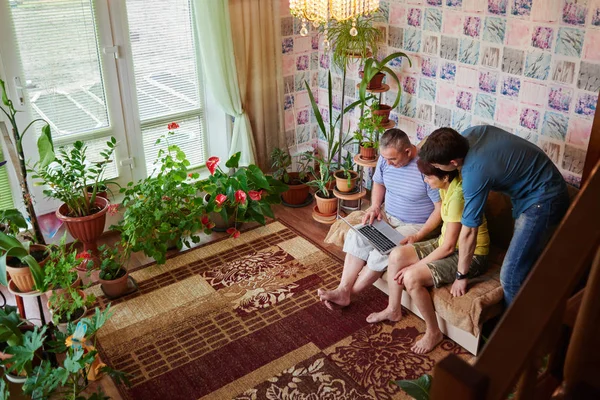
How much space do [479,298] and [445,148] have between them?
0.81 meters

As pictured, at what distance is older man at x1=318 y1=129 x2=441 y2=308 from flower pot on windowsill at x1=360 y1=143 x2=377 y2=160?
0.56 meters

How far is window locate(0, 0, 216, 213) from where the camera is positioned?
13.2 ft

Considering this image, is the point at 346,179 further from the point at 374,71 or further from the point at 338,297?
the point at 338,297

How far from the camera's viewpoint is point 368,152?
14.6 feet

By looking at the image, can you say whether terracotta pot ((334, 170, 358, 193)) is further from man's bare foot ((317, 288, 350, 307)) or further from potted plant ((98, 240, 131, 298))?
potted plant ((98, 240, 131, 298))

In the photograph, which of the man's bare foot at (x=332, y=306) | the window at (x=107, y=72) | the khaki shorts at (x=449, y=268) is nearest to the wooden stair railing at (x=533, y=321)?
the khaki shorts at (x=449, y=268)

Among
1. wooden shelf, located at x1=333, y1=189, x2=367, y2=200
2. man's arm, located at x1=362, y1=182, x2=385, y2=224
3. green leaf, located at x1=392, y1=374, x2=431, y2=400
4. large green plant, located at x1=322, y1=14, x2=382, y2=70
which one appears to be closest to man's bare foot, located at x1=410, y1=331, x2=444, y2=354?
man's arm, located at x1=362, y1=182, x2=385, y2=224

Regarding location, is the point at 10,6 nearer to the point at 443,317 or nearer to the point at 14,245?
the point at 14,245

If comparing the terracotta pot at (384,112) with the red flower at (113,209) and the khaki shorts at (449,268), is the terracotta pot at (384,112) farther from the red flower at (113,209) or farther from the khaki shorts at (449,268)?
the red flower at (113,209)

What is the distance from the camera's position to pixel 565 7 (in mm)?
3350

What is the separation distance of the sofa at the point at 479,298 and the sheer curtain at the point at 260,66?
1.93m

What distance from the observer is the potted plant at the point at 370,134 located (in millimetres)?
4309

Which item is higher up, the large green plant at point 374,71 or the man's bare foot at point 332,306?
the large green plant at point 374,71

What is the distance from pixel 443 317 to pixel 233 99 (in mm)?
2448
